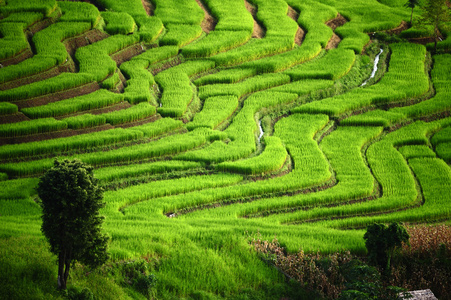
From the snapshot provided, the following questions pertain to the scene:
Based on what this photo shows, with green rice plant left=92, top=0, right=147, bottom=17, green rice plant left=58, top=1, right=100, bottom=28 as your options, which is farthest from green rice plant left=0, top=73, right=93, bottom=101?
green rice plant left=92, top=0, right=147, bottom=17

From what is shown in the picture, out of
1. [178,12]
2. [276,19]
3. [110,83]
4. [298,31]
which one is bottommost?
[110,83]

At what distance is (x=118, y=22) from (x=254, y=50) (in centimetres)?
748

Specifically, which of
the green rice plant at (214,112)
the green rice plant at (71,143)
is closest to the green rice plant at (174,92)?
the green rice plant at (214,112)

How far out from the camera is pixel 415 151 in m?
21.1

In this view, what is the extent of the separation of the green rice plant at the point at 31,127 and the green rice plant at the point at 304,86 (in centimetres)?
1067

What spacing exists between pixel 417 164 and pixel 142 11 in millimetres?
18883

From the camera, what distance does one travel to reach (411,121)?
2381cm

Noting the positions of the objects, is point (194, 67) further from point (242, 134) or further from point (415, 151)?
point (415, 151)

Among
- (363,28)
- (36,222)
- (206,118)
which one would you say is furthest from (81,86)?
(363,28)

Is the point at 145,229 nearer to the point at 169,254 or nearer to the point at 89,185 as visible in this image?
the point at 169,254

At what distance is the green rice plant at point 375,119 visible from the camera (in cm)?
2327

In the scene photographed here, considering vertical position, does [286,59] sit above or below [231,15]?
below

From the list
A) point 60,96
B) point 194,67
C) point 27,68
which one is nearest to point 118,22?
point 194,67

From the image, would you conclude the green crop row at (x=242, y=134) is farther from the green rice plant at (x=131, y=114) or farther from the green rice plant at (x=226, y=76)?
the green rice plant at (x=131, y=114)
